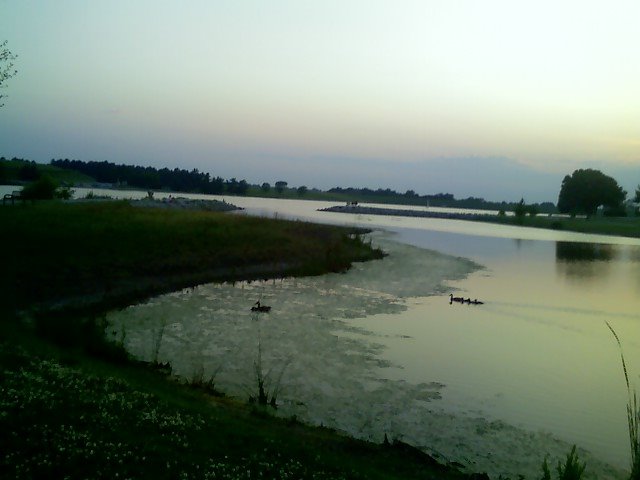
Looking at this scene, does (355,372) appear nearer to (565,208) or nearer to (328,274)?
(328,274)

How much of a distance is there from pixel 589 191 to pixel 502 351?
417 feet

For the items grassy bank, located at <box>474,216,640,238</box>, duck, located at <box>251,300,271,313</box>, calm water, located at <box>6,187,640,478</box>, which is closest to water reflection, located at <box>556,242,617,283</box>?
calm water, located at <box>6,187,640,478</box>

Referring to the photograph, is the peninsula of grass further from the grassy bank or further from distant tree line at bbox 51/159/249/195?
distant tree line at bbox 51/159/249/195

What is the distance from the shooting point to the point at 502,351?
67.4 feet

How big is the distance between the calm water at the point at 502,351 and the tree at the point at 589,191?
10065cm

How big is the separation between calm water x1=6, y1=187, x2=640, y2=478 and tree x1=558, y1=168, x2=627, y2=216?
10065 centimetres

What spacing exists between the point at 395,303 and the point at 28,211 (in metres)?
25.2

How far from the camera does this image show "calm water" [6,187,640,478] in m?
13.2

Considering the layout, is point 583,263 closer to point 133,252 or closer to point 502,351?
point 502,351

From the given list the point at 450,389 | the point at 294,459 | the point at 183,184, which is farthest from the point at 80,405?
the point at 183,184

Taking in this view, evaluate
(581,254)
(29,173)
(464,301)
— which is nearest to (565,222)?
(581,254)

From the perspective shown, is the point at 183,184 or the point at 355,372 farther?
the point at 183,184

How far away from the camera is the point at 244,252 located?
129 ft

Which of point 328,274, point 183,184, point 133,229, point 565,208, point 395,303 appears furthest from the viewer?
point 183,184
